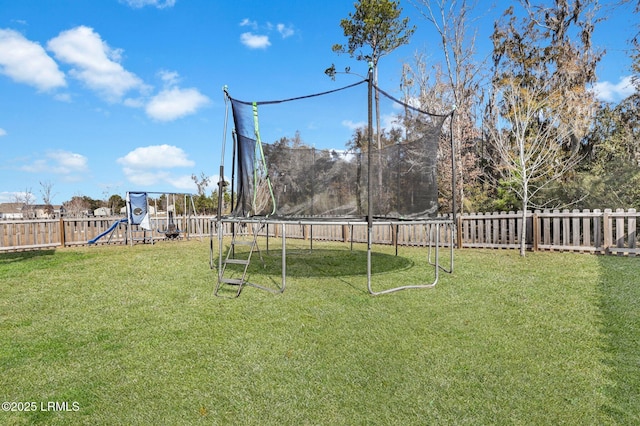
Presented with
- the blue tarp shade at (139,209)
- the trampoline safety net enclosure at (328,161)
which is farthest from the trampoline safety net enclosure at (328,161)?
the blue tarp shade at (139,209)

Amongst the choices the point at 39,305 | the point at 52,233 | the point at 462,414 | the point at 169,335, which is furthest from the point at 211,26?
the point at 462,414

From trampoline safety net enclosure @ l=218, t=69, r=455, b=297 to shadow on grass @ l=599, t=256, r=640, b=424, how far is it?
1903 mm

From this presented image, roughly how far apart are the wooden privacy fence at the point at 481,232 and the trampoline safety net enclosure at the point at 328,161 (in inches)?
29.1

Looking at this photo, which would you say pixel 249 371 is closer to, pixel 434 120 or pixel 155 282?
pixel 155 282

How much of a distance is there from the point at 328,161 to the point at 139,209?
7.35m

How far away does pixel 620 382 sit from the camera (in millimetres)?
1979

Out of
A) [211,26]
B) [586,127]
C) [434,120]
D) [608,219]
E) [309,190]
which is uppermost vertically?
[211,26]

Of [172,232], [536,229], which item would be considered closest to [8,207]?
[172,232]

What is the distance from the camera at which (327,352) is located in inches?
96.7

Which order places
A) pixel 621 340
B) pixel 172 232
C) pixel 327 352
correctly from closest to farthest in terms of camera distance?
pixel 327 352, pixel 621 340, pixel 172 232

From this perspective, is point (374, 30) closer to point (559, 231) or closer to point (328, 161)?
point (559, 231)

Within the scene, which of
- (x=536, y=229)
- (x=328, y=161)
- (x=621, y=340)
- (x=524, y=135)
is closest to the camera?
(x=621, y=340)

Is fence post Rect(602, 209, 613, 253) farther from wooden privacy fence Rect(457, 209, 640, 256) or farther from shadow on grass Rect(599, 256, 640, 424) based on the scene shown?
shadow on grass Rect(599, 256, 640, 424)

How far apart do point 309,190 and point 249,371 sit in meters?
3.06
